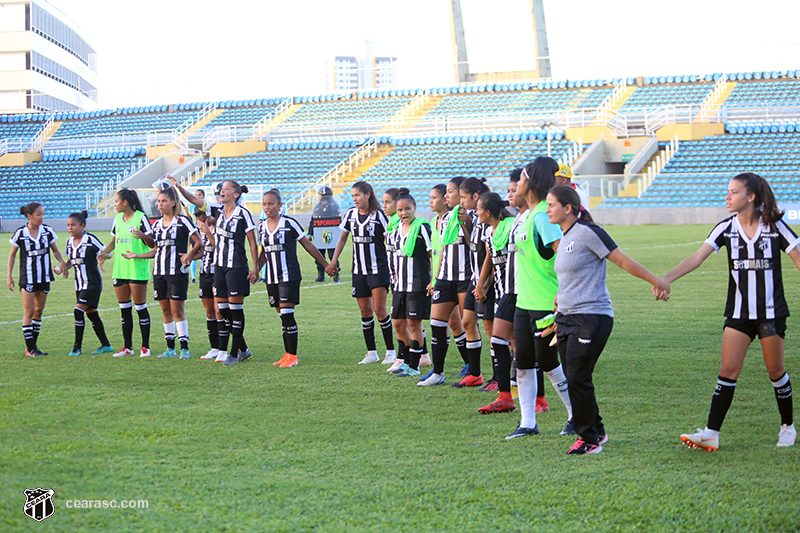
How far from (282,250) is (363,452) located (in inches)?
155

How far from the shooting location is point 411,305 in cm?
819

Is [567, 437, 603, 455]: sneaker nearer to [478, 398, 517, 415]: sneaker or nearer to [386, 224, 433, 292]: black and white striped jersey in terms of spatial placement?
[478, 398, 517, 415]: sneaker

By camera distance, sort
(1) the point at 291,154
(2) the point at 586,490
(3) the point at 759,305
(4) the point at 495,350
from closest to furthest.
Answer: (2) the point at 586,490, (3) the point at 759,305, (4) the point at 495,350, (1) the point at 291,154

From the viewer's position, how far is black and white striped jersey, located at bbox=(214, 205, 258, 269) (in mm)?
8891

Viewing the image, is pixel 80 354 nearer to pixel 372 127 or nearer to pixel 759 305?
pixel 759 305

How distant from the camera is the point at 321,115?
51.1 metres

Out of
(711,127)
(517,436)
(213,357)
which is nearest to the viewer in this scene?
(517,436)

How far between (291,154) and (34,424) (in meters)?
39.9

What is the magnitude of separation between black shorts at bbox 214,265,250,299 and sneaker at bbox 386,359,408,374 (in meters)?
1.77

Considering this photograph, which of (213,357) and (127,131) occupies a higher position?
(127,131)

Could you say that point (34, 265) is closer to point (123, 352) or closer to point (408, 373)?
point (123, 352)

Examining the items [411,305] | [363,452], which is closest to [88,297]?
[411,305]

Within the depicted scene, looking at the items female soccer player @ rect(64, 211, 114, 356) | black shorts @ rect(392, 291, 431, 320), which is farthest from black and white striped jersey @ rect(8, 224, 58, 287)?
black shorts @ rect(392, 291, 431, 320)

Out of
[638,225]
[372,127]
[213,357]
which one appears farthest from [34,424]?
[372,127]
